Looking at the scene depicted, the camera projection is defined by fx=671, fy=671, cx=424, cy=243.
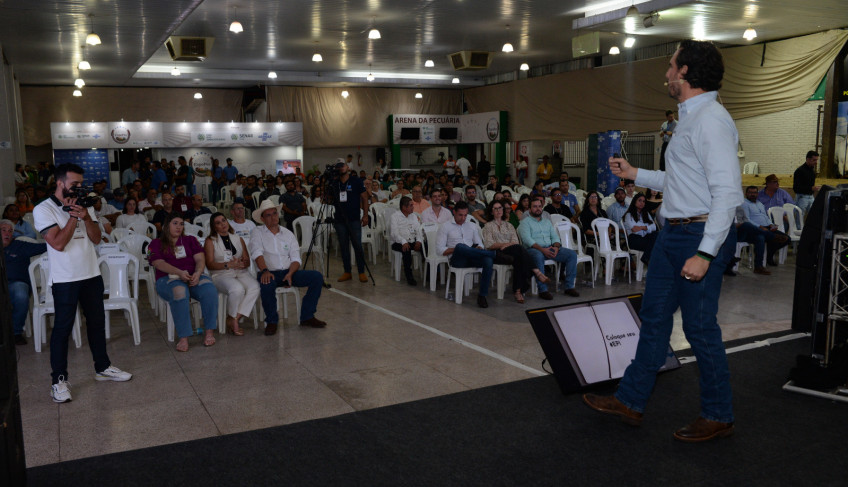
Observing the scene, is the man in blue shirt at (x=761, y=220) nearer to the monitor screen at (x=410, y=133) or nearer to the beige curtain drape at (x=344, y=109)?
the monitor screen at (x=410, y=133)

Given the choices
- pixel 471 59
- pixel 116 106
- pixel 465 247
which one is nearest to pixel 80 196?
pixel 465 247

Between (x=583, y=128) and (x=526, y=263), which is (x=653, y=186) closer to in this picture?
(x=526, y=263)

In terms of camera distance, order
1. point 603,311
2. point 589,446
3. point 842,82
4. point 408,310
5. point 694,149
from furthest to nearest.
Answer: point 842,82 < point 408,310 < point 603,311 < point 589,446 < point 694,149

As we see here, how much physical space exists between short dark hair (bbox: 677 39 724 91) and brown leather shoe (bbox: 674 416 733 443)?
1468mm

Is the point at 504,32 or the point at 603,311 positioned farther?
the point at 504,32

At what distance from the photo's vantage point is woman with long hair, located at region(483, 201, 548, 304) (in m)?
6.79

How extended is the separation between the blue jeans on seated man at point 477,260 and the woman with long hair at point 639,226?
1.96m

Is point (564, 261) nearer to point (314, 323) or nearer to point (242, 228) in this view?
point (314, 323)

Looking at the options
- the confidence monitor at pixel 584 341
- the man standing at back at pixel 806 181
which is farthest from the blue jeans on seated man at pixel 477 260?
A: the man standing at back at pixel 806 181

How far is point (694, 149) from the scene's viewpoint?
9.07 ft

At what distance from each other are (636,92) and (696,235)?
42.8 feet

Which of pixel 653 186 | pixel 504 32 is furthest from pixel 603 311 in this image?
pixel 504 32

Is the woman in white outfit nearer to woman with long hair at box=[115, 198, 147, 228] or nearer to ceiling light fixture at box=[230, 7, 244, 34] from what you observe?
woman with long hair at box=[115, 198, 147, 228]

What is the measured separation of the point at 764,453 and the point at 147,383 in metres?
3.58
